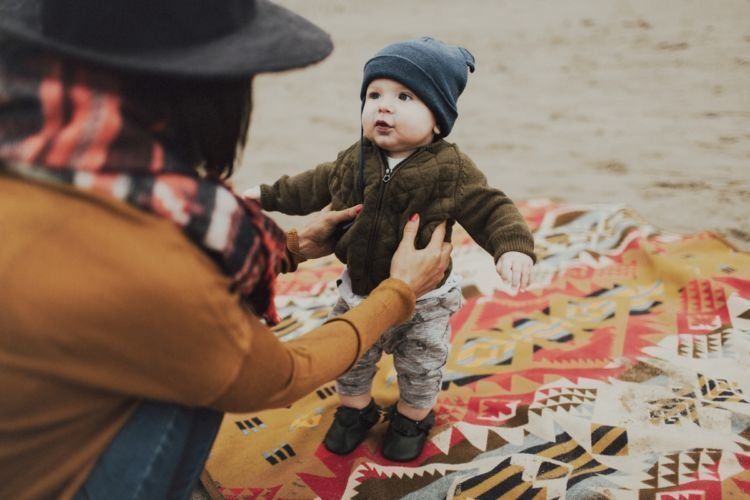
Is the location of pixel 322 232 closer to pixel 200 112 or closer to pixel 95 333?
pixel 200 112

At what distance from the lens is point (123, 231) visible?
955 millimetres

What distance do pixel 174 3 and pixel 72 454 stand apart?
0.79 m

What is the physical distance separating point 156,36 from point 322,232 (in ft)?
3.03

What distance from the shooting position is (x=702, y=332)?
2.42m

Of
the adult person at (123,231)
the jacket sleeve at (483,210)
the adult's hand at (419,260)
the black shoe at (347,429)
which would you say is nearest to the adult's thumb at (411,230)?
the adult's hand at (419,260)

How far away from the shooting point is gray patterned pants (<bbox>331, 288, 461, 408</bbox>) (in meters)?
1.89

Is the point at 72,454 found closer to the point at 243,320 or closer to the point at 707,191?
the point at 243,320

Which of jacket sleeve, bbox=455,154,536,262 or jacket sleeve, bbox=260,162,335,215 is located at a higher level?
jacket sleeve, bbox=455,154,536,262

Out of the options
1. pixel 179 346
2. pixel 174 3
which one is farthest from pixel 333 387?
pixel 174 3

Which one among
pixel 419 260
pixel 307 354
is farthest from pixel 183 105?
pixel 419 260

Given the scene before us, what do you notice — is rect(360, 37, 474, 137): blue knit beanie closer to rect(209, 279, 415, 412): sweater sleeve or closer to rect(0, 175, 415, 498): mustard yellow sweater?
rect(209, 279, 415, 412): sweater sleeve

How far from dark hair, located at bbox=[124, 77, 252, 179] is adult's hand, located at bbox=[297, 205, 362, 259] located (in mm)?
683

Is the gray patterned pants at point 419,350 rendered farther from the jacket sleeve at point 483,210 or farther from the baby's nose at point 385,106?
the baby's nose at point 385,106

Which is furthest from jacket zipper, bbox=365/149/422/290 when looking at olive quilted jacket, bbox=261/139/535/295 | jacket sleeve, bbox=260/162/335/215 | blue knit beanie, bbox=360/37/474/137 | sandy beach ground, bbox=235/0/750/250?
sandy beach ground, bbox=235/0/750/250
